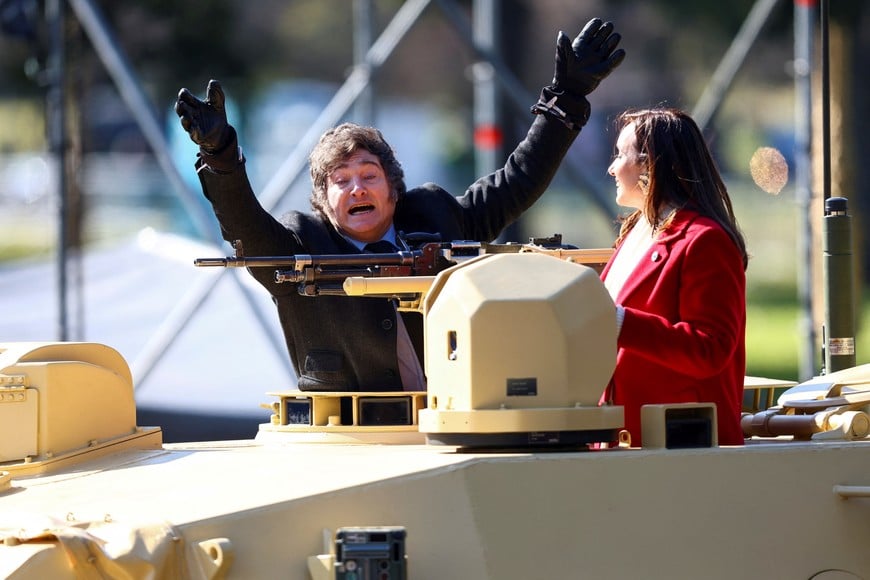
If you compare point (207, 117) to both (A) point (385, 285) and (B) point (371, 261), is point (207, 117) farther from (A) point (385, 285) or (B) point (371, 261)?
(A) point (385, 285)

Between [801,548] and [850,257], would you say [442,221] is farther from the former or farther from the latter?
[801,548]

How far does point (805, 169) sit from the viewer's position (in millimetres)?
10438

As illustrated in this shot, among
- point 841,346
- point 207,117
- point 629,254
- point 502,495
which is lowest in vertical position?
point 502,495

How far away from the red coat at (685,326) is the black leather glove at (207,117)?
1.71 m

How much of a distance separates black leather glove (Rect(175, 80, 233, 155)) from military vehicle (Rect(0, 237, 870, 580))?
1.45 meters

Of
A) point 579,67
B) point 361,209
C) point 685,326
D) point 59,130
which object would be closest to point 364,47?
point 59,130

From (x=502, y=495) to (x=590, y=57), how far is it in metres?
2.93

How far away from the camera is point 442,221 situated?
22.8ft

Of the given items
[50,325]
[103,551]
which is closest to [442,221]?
[103,551]

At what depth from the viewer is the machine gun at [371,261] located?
234 inches

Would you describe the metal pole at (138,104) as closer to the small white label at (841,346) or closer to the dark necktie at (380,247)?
the dark necktie at (380,247)

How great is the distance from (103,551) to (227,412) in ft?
24.2

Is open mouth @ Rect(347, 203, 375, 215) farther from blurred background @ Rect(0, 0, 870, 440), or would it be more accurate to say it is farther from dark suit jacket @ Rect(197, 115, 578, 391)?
blurred background @ Rect(0, 0, 870, 440)

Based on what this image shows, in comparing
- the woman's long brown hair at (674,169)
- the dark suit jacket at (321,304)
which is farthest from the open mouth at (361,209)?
the woman's long brown hair at (674,169)
